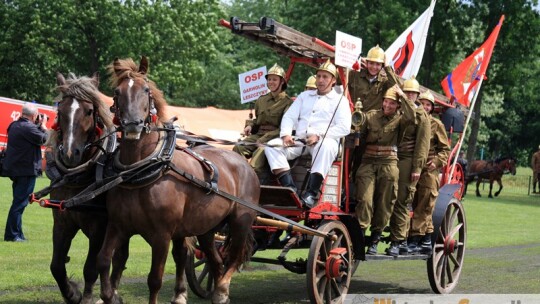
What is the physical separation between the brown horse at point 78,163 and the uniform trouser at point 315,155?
6.82ft

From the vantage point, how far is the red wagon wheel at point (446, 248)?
36.3 ft

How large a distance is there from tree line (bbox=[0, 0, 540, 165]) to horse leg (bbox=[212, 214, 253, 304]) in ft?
88.4

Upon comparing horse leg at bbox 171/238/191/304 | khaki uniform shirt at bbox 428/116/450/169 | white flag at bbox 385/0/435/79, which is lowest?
horse leg at bbox 171/238/191/304

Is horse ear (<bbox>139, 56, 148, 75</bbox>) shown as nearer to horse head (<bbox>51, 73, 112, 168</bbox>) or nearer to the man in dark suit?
horse head (<bbox>51, 73, 112, 168</bbox>)

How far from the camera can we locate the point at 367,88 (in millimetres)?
10789

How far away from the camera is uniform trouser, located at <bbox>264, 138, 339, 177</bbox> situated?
9547 mm

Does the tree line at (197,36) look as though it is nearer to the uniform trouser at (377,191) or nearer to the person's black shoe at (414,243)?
the person's black shoe at (414,243)

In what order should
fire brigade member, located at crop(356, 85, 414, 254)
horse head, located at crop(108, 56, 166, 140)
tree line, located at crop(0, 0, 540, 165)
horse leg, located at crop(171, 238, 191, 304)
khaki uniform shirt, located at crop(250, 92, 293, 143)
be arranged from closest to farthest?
horse head, located at crop(108, 56, 166, 140) < horse leg, located at crop(171, 238, 191, 304) < fire brigade member, located at crop(356, 85, 414, 254) < khaki uniform shirt, located at crop(250, 92, 293, 143) < tree line, located at crop(0, 0, 540, 165)

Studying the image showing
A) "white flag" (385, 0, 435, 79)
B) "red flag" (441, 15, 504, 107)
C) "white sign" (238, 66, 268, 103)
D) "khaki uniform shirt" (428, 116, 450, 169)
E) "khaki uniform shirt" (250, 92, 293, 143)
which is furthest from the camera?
"red flag" (441, 15, 504, 107)

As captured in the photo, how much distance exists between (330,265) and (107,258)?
106 inches

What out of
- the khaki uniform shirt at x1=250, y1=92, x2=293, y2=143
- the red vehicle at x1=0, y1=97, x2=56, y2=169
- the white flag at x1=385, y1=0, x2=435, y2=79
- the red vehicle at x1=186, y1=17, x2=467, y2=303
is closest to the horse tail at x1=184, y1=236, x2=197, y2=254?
the red vehicle at x1=186, y1=17, x2=467, y2=303

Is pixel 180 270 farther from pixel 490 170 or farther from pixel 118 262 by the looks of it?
pixel 490 170

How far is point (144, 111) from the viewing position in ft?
25.1

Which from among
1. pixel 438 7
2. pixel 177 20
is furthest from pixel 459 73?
pixel 177 20
